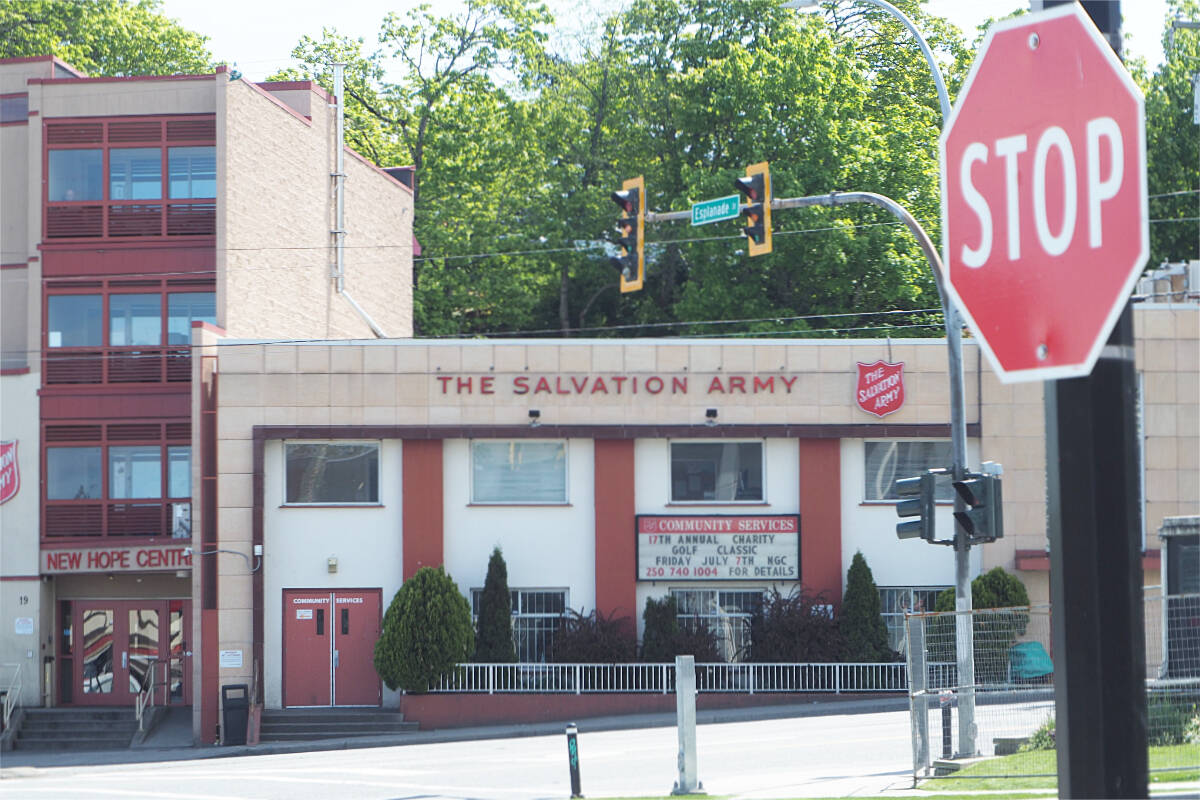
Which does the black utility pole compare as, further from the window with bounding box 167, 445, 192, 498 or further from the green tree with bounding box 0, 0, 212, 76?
the green tree with bounding box 0, 0, 212, 76

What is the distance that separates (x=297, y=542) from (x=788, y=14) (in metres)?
25.2

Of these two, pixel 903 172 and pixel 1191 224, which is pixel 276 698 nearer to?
pixel 903 172

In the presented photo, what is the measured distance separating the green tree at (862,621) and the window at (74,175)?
18566mm

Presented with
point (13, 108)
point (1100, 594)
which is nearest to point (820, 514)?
point (13, 108)

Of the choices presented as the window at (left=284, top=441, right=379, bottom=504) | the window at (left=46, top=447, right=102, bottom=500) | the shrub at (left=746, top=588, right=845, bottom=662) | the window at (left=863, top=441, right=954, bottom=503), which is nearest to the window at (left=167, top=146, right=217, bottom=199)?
the window at (left=46, top=447, right=102, bottom=500)

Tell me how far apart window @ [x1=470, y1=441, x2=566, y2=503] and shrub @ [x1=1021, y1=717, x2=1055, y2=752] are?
51.1ft

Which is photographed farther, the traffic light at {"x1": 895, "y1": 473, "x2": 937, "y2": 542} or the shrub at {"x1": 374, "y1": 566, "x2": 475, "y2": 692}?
the shrub at {"x1": 374, "y1": 566, "x2": 475, "y2": 692}

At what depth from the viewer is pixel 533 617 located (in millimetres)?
28797

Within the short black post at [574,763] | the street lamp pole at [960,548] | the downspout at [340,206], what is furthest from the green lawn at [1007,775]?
the downspout at [340,206]

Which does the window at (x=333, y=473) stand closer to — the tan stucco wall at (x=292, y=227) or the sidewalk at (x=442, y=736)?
the tan stucco wall at (x=292, y=227)

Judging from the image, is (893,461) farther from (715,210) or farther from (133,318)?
(133,318)

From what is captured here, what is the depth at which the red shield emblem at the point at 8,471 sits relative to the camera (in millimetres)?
31578

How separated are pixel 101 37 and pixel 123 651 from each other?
87.6ft

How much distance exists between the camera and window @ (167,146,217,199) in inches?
1236
